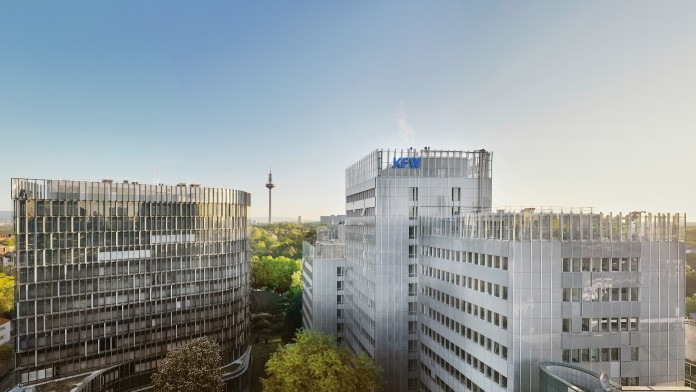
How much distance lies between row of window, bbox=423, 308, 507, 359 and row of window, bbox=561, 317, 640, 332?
7718 mm

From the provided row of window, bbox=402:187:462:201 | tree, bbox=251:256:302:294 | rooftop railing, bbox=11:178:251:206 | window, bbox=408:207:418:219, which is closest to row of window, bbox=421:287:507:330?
window, bbox=408:207:418:219

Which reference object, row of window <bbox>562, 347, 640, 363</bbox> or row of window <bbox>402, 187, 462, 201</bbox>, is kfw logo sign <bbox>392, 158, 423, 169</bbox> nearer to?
row of window <bbox>402, 187, 462, 201</bbox>

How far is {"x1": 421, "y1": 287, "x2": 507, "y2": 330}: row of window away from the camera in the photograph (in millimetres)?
51562

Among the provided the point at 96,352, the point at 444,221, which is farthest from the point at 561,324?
the point at 96,352

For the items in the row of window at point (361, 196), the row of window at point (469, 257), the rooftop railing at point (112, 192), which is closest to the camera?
the row of window at point (469, 257)

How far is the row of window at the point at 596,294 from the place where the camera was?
48469 mm

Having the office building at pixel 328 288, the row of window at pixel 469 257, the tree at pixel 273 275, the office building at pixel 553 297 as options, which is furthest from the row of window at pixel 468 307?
the tree at pixel 273 275

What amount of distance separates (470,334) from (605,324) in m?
16.6

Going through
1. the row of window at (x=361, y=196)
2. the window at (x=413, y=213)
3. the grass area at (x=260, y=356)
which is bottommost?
the grass area at (x=260, y=356)

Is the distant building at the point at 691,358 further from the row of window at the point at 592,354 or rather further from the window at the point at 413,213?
the window at the point at 413,213

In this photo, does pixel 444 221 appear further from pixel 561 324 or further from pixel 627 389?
pixel 627 389

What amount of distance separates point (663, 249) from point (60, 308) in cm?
8644

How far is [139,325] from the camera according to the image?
2940 inches

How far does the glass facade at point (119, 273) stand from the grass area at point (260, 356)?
8.39 m
